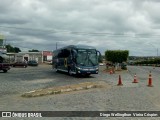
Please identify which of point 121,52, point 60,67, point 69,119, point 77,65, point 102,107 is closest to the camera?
point 69,119

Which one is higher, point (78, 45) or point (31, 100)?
point (78, 45)

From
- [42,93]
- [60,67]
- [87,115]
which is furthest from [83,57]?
[87,115]

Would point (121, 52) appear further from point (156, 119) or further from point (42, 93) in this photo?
point (156, 119)

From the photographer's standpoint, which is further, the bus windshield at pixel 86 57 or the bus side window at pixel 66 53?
the bus side window at pixel 66 53

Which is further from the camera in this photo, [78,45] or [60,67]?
[60,67]

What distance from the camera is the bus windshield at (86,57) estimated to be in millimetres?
34884

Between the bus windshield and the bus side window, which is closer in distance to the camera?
the bus windshield

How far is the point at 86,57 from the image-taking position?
35.0 metres

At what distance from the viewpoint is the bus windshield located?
3488 cm

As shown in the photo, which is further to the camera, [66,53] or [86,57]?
[66,53]

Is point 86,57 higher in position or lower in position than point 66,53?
lower

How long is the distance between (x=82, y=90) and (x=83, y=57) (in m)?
14.3

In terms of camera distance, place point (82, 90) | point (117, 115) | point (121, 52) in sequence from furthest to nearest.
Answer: point (121, 52) < point (82, 90) < point (117, 115)

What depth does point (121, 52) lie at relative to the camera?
57500mm
